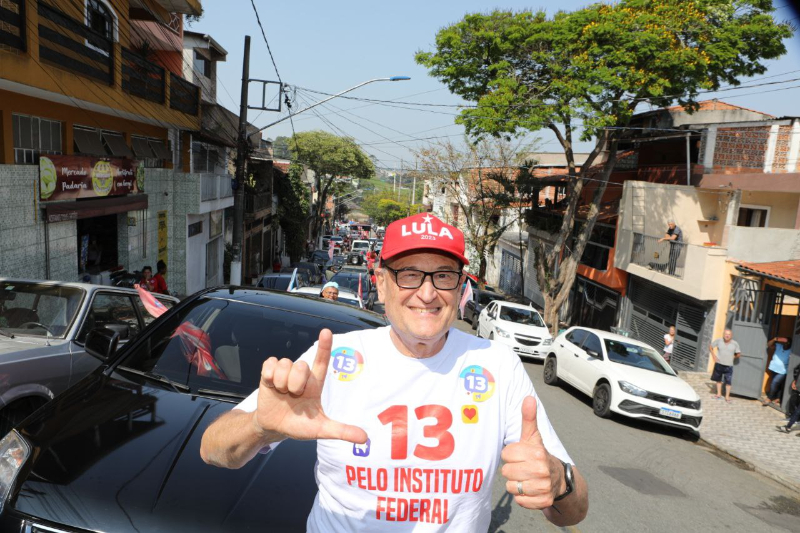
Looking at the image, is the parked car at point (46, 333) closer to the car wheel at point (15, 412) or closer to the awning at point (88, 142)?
the car wheel at point (15, 412)

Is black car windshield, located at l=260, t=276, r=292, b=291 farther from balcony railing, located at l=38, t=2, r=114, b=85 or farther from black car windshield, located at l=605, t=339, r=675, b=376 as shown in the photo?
black car windshield, located at l=605, t=339, r=675, b=376

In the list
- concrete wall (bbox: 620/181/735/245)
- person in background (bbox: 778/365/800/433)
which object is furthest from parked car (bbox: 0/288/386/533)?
concrete wall (bbox: 620/181/735/245)

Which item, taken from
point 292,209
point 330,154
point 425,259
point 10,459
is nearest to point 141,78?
point 10,459

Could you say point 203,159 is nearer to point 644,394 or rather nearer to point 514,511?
point 644,394

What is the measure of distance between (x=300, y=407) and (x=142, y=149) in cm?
1790

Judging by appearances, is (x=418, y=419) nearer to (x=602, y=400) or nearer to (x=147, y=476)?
(x=147, y=476)

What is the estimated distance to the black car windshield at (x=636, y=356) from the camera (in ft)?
38.6

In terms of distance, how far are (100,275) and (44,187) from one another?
4.22m

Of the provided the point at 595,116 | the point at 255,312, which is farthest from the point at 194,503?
the point at 595,116

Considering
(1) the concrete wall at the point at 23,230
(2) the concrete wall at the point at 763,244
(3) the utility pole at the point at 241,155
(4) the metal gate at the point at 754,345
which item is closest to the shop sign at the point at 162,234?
(3) the utility pole at the point at 241,155

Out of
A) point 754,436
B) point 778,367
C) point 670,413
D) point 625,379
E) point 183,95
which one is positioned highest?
point 183,95

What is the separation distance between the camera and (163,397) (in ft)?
10.6

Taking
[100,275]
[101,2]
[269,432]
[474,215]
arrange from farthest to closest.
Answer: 1. [474,215]
2. [100,275]
3. [101,2]
4. [269,432]

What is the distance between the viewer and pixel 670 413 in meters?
10.6
